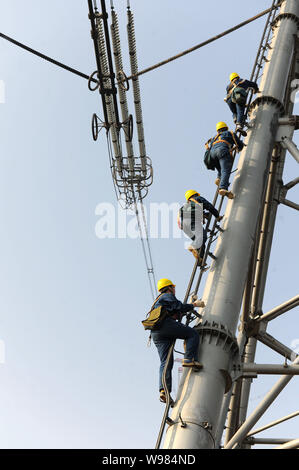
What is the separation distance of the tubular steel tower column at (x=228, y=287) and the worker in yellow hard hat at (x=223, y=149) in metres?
0.19

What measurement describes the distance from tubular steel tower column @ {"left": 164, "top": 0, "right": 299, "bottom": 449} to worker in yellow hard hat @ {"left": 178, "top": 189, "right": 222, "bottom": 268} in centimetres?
28

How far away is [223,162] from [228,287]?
114 inches

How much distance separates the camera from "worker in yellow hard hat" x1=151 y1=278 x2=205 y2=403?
323 inches

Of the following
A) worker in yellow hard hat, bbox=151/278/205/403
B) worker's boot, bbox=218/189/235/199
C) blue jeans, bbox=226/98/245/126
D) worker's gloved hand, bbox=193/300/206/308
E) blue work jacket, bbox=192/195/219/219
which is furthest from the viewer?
blue jeans, bbox=226/98/245/126

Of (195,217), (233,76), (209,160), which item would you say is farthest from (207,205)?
(233,76)

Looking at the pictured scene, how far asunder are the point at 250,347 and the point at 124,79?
579cm

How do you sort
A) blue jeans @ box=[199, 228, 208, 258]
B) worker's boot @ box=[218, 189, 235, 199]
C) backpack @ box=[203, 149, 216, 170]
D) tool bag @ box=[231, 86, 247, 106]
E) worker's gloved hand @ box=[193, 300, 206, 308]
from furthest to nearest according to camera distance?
tool bag @ box=[231, 86, 247, 106] < backpack @ box=[203, 149, 216, 170] < worker's boot @ box=[218, 189, 235, 199] < blue jeans @ box=[199, 228, 208, 258] < worker's gloved hand @ box=[193, 300, 206, 308]

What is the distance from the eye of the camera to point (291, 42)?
45.4 ft

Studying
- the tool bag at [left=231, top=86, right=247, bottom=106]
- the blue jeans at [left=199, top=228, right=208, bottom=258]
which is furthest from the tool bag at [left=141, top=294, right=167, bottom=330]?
the tool bag at [left=231, top=86, right=247, bottom=106]

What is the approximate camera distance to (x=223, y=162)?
36.6 ft

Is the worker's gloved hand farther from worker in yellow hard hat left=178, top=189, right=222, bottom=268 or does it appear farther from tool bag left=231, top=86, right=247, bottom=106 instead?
tool bag left=231, top=86, right=247, bottom=106

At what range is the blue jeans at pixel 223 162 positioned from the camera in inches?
427
